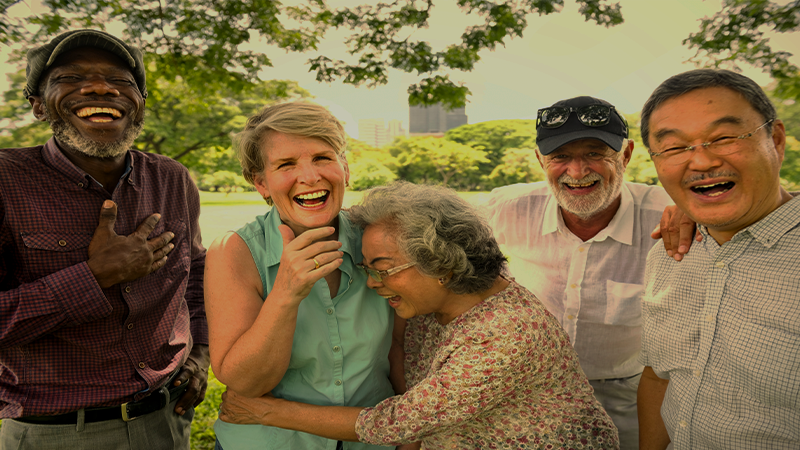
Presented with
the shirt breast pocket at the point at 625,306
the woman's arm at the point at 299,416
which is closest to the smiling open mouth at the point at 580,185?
the shirt breast pocket at the point at 625,306

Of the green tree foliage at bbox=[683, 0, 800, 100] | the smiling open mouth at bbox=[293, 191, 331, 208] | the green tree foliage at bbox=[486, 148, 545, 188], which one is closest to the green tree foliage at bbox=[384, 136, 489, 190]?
the green tree foliage at bbox=[486, 148, 545, 188]

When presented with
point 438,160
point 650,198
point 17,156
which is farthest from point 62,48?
point 438,160

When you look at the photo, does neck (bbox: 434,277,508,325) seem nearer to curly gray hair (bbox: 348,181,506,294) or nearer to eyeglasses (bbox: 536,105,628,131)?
curly gray hair (bbox: 348,181,506,294)

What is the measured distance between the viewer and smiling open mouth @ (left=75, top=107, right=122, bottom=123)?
2.29 meters

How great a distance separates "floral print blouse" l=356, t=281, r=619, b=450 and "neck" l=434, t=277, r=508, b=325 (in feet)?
0.13

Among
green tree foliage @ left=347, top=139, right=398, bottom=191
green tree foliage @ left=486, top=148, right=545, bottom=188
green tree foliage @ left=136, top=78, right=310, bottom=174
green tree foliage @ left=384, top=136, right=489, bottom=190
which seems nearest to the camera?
green tree foliage @ left=136, top=78, right=310, bottom=174

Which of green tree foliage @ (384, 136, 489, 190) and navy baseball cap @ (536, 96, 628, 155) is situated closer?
navy baseball cap @ (536, 96, 628, 155)

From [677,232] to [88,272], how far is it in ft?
8.94

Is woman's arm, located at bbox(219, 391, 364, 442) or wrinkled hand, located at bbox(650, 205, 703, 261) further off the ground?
wrinkled hand, located at bbox(650, 205, 703, 261)

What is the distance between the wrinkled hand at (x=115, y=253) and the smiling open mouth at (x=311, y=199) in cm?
88

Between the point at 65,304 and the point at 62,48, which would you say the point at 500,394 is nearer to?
the point at 65,304

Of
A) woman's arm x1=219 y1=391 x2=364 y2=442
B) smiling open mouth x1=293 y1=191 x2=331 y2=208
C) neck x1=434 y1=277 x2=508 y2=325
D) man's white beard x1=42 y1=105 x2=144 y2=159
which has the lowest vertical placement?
woman's arm x1=219 y1=391 x2=364 y2=442

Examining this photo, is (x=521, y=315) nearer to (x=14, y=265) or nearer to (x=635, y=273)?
(x=635, y=273)

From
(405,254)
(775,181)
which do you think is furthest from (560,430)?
(775,181)
